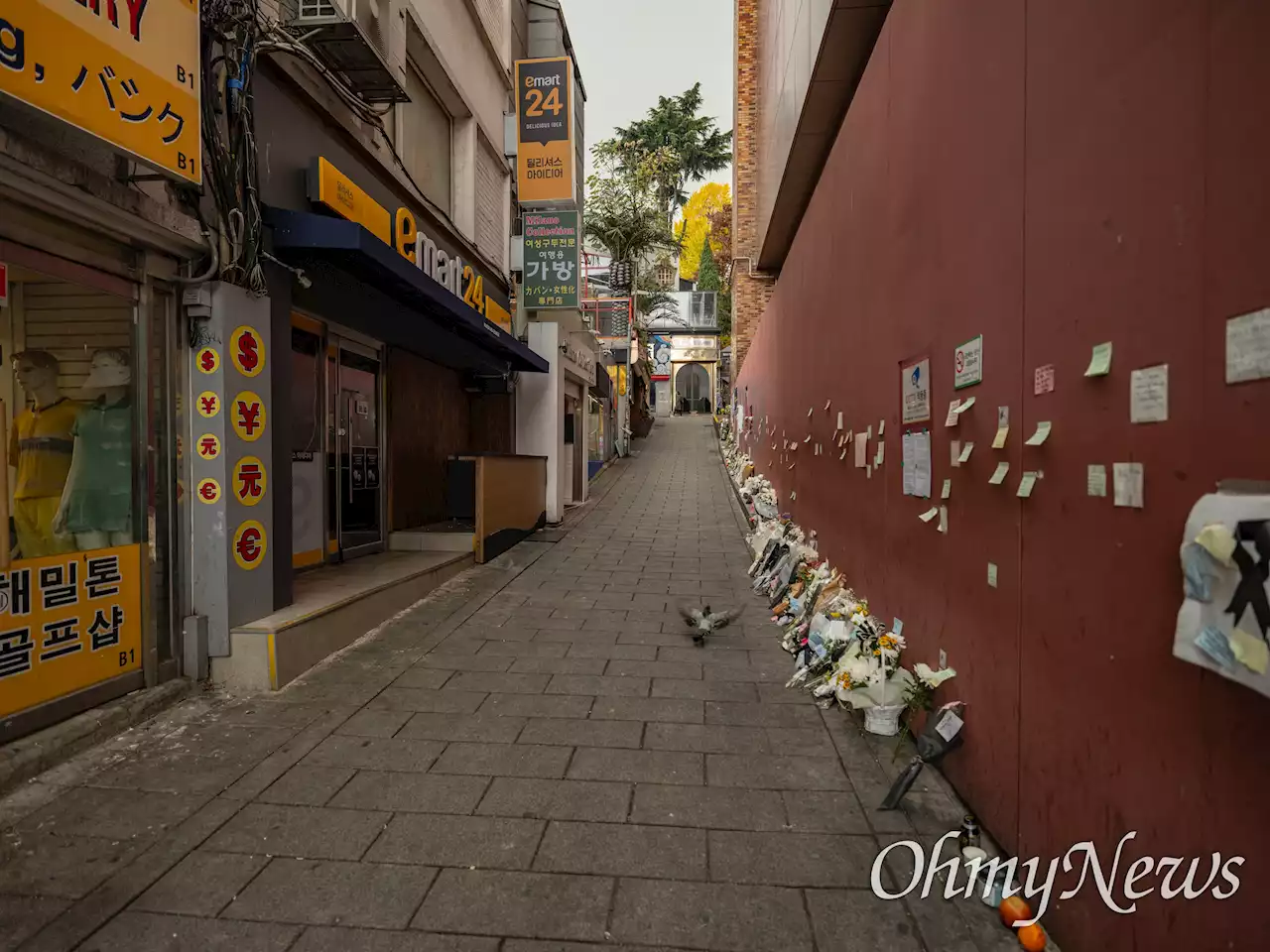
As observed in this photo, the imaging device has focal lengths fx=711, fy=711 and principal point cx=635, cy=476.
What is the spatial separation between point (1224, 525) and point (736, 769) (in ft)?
8.21

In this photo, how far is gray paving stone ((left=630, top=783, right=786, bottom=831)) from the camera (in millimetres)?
3004

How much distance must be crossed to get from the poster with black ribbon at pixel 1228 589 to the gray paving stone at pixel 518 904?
192 cm

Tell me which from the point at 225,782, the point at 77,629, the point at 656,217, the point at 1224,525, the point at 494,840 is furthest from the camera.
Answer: the point at 656,217

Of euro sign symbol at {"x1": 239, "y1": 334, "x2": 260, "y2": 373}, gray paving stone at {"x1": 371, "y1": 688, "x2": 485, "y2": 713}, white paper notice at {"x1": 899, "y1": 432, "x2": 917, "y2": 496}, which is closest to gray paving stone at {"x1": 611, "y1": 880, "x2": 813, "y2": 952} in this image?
gray paving stone at {"x1": 371, "y1": 688, "x2": 485, "y2": 713}

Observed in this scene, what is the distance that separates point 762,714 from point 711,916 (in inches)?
74.7

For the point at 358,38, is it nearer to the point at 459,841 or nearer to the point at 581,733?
the point at 581,733

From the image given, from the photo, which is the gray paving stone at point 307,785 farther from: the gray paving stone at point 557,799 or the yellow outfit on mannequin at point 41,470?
the yellow outfit on mannequin at point 41,470

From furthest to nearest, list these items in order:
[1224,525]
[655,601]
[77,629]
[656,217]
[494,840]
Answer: [656,217] → [655,601] → [77,629] → [494,840] → [1224,525]

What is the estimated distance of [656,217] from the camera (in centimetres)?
3259

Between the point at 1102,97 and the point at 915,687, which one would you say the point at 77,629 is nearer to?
the point at 915,687

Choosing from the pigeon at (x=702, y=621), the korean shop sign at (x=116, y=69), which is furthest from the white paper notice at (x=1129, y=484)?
the korean shop sign at (x=116, y=69)

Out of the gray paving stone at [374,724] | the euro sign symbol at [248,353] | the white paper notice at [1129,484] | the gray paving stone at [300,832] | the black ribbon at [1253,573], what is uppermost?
the euro sign symbol at [248,353]

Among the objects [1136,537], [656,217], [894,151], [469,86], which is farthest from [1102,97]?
[656,217]

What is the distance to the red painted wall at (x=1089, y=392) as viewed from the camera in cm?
159
